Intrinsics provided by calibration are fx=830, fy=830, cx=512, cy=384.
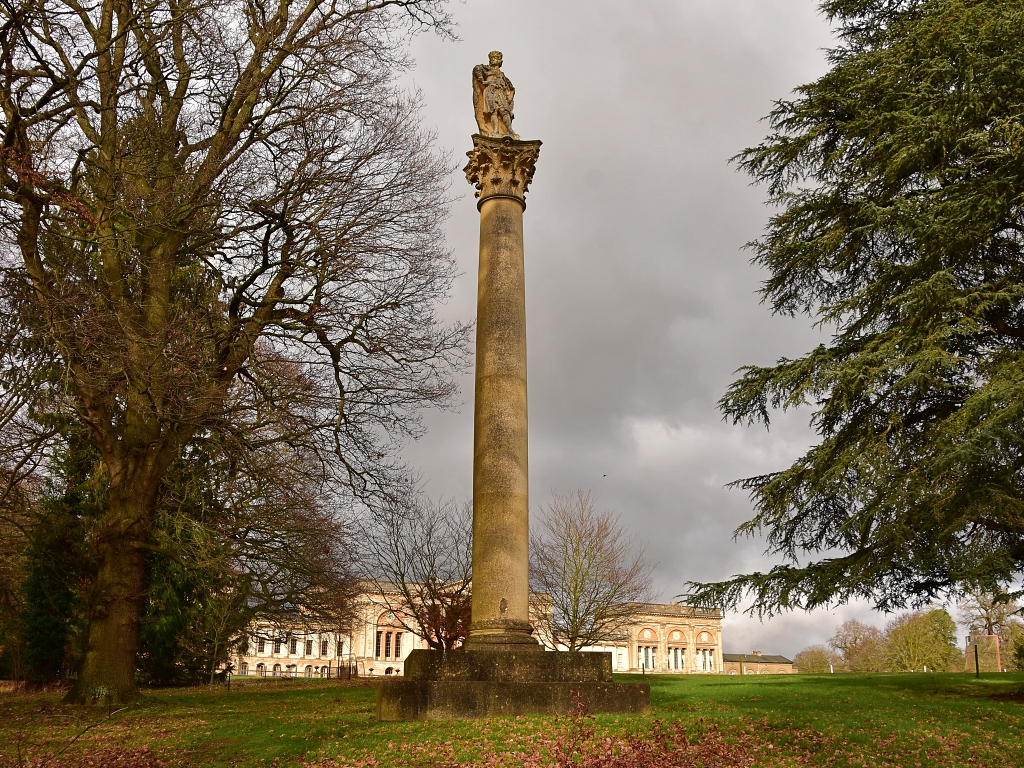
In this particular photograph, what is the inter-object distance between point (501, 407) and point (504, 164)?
4097 mm

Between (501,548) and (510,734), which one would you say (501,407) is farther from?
(510,734)

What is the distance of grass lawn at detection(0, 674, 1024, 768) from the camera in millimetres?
8656

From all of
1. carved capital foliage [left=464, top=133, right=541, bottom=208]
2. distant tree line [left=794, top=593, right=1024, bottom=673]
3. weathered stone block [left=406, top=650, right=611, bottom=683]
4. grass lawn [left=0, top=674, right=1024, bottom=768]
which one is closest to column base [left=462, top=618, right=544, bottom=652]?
weathered stone block [left=406, top=650, right=611, bottom=683]

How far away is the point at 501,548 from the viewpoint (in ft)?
37.9

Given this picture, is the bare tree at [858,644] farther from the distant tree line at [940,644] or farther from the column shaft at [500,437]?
the column shaft at [500,437]

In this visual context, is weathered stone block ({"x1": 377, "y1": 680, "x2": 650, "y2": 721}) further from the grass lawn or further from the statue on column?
the statue on column

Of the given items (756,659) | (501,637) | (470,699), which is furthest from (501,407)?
(756,659)

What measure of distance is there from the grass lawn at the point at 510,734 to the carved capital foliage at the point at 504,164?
312 inches

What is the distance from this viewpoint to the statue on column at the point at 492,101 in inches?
547

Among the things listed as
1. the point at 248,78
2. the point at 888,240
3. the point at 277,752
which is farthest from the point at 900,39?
the point at 277,752

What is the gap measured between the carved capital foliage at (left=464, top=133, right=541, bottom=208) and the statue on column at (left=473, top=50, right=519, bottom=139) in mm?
360

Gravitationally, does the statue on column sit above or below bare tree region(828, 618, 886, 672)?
above

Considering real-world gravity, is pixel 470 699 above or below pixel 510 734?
above

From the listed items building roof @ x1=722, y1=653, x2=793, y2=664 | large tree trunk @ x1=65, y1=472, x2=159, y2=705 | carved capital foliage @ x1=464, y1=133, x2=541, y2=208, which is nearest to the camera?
carved capital foliage @ x1=464, y1=133, x2=541, y2=208
